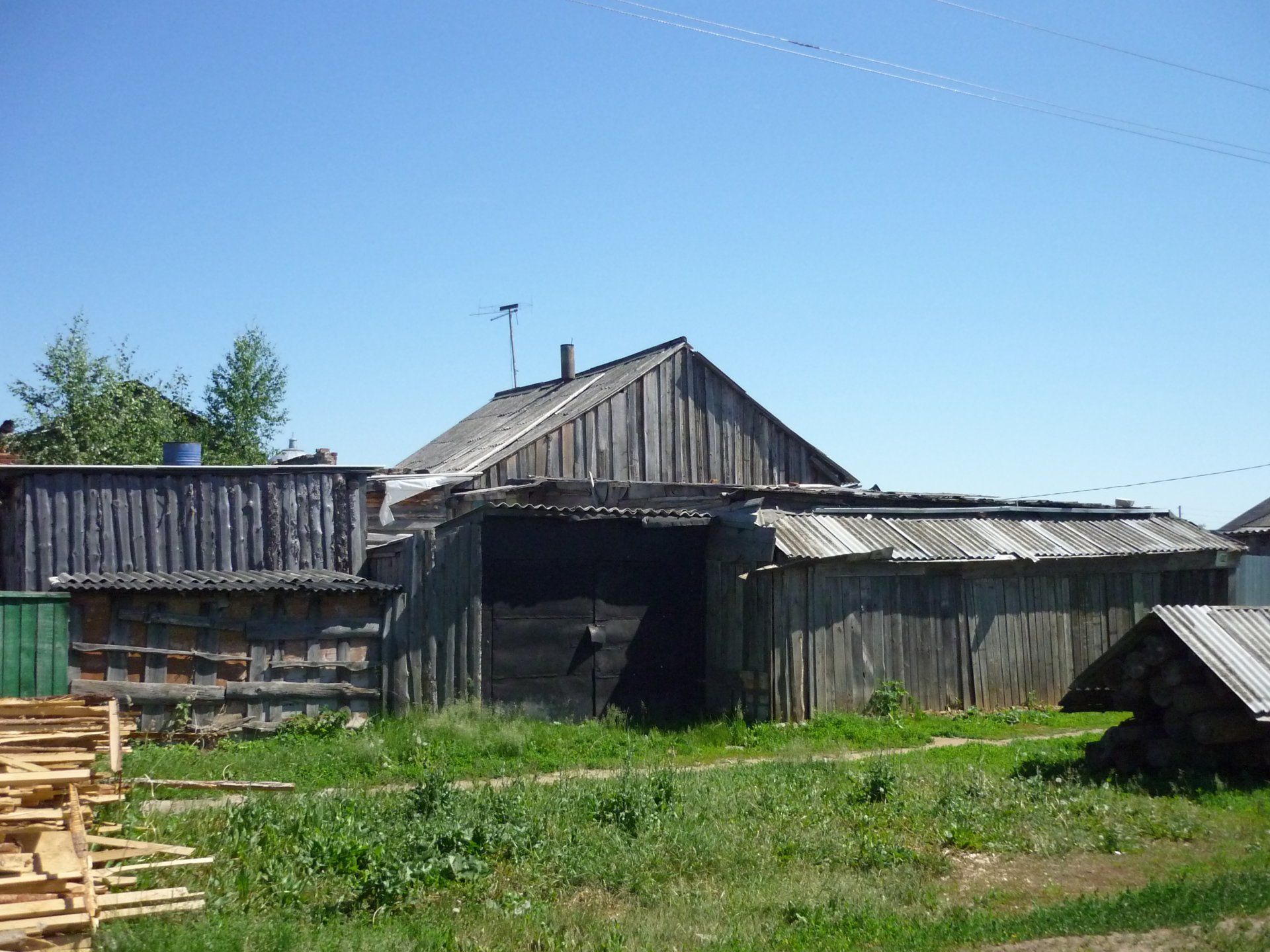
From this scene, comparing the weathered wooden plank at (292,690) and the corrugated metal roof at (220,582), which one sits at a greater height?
the corrugated metal roof at (220,582)

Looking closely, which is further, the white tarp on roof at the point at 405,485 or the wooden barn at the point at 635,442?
the wooden barn at the point at 635,442

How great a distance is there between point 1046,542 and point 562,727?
355 inches

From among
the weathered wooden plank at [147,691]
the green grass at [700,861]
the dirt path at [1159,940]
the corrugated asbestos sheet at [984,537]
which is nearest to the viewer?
the dirt path at [1159,940]

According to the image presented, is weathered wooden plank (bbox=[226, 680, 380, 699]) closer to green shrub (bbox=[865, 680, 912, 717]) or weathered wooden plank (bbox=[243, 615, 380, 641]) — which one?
weathered wooden plank (bbox=[243, 615, 380, 641])

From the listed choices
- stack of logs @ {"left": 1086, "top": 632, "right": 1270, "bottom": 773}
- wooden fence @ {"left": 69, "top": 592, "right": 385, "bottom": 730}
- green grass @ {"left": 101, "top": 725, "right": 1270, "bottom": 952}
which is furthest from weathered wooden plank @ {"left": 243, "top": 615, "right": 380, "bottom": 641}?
stack of logs @ {"left": 1086, "top": 632, "right": 1270, "bottom": 773}

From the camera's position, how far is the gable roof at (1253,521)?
34.9 m

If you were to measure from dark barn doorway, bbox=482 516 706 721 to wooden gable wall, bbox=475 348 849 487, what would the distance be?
554cm

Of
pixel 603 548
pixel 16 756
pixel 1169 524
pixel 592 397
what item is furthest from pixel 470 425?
pixel 16 756

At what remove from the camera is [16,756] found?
8656 millimetres

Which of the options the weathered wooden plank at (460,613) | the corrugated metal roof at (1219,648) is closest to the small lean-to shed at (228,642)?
the weathered wooden plank at (460,613)

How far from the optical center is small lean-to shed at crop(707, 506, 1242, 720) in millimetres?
15406

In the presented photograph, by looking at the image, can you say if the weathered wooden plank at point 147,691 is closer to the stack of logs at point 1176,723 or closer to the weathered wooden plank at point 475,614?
the weathered wooden plank at point 475,614

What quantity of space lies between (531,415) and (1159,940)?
1809 cm

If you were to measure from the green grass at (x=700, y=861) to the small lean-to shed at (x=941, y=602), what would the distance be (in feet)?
14.3
